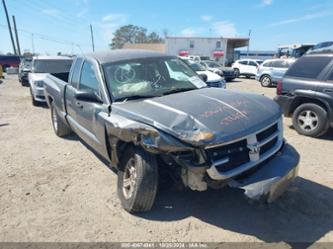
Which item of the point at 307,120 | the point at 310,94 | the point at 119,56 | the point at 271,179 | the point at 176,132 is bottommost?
the point at 307,120

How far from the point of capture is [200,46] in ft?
159

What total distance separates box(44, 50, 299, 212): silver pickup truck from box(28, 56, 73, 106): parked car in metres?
6.44

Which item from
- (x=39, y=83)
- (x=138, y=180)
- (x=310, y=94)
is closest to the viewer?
(x=138, y=180)

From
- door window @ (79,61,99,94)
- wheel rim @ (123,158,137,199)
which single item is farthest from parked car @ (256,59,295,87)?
wheel rim @ (123,158,137,199)

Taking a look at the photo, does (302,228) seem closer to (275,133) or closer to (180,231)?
(275,133)

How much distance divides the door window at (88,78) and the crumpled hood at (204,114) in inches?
30.6

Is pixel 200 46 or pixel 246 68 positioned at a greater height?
pixel 200 46

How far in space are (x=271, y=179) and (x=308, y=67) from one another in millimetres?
4382

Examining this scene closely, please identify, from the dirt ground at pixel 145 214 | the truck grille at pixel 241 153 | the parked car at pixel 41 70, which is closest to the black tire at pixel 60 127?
the dirt ground at pixel 145 214

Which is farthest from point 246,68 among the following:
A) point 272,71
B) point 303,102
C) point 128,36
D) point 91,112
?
point 128,36

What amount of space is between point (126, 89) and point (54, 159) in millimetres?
2369

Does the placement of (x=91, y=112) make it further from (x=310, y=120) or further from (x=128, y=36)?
(x=128, y=36)

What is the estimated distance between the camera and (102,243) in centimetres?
295

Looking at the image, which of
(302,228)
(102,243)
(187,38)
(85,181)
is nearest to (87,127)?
(85,181)
